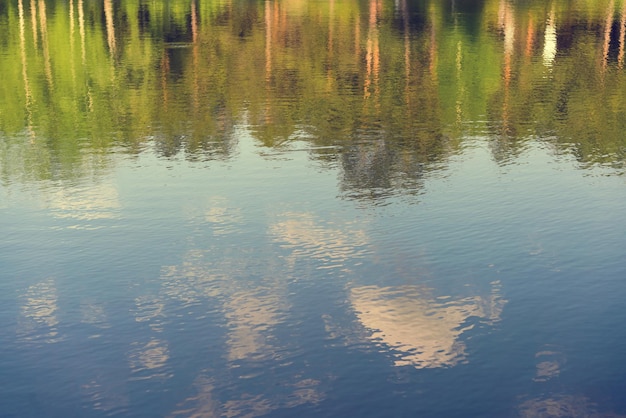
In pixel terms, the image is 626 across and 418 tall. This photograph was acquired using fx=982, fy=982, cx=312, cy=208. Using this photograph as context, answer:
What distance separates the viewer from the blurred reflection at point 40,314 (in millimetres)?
31828

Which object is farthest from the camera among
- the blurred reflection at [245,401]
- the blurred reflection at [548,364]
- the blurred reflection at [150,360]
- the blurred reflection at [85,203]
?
the blurred reflection at [85,203]

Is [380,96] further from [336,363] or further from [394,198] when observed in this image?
[336,363]

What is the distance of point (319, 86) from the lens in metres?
81.2

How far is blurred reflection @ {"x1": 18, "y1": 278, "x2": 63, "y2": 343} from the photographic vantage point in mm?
31828

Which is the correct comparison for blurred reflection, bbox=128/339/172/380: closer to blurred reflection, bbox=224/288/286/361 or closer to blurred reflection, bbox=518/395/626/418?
blurred reflection, bbox=224/288/286/361

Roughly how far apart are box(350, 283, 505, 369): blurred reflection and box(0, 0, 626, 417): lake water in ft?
0.33

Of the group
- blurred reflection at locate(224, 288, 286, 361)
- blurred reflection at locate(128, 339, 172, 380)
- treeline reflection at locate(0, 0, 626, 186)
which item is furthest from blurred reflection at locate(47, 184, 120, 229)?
blurred reflection at locate(128, 339, 172, 380)

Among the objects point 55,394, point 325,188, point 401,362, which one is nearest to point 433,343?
point 401,362

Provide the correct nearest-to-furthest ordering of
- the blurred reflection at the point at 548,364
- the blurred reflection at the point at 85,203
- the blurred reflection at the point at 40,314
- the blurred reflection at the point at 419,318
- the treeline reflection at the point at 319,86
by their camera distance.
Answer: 1. the blurred reflection at the point at 548,364
2. the blurred reflection at the point at 419,318
3. the blurred reflection at the point at 40,314
4. the blurred reflection at the point at 85,203
5. the treeline reflection at the point at 319,86

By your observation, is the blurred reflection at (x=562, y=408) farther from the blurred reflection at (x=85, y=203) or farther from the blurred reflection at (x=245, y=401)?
the blurred reflection at (x=85, y=203)

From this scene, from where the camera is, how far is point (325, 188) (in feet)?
162

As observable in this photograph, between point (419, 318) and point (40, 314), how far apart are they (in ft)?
42.5

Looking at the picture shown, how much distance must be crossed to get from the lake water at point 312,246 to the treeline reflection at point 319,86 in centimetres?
44

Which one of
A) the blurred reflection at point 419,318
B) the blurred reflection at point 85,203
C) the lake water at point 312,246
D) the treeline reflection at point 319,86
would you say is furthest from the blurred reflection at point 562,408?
the blurred reflection at point 85,203
